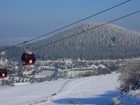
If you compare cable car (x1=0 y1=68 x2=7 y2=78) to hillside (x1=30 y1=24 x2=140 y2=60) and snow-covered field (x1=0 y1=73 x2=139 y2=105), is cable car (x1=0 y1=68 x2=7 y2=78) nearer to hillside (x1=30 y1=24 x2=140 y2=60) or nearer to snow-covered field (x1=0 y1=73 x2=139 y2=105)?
snow-covered field (x1=0 y1=73 x2=139 y2=105)

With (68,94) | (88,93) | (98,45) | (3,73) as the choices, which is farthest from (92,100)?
(98,45)

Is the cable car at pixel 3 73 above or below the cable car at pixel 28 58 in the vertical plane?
below

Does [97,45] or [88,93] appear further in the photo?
[97,45]

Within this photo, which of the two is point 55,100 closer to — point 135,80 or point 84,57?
point 135,80

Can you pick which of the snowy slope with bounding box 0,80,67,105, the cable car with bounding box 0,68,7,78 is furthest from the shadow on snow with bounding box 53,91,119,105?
the cable car with bounding box 0,68,7,78

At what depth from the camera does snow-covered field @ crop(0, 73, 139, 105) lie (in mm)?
42188

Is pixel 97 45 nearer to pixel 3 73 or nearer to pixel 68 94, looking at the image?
pixel 68 94

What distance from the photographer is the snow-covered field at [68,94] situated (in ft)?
138

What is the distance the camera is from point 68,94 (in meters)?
47.8

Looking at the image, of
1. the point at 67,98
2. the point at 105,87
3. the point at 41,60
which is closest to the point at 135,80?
the point at 67,98

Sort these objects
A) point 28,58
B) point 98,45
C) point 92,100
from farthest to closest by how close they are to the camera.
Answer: point 98,45
point 92,100
point 28,58

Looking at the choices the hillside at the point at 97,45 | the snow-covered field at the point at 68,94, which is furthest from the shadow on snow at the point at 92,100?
the hillside at the point at 97,45

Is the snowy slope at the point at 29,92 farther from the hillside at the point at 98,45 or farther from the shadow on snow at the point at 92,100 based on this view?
the hillside at the point at 98,45

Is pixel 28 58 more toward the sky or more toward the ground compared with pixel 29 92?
more toward the sky
